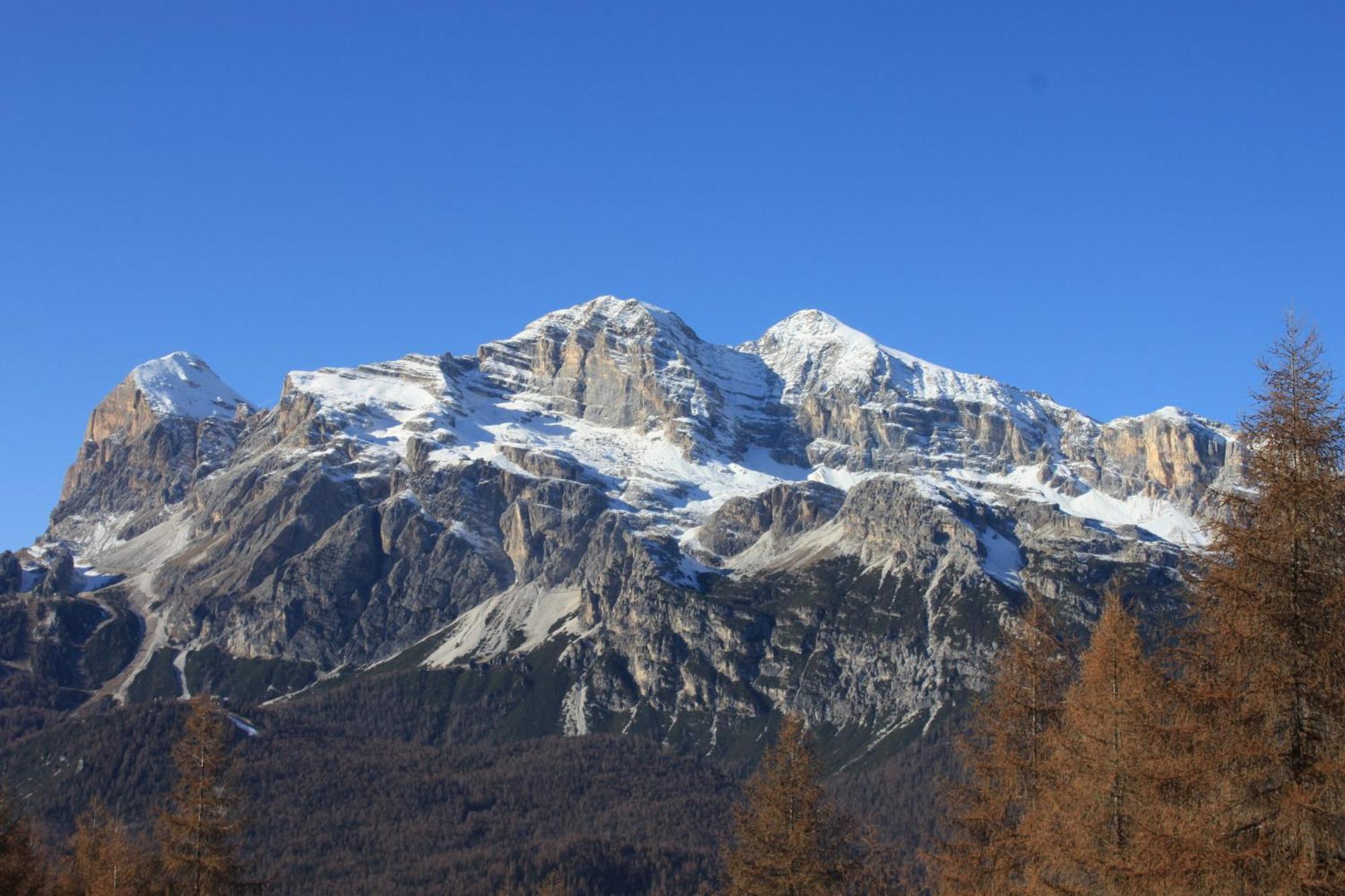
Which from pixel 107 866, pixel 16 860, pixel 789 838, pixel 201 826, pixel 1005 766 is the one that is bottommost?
pixel 107 866

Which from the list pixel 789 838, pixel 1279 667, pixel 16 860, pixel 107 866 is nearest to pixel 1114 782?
pixel 1279 667

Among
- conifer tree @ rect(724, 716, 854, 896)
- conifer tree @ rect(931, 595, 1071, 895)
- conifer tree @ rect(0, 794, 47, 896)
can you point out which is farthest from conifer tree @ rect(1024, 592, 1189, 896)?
conifer tree @ rect(0, 794, 47, 896)

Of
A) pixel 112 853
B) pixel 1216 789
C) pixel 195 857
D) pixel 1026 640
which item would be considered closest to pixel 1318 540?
pixel 1216 789

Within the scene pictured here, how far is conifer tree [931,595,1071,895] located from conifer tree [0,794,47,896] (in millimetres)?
38518

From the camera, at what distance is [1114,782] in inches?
1177

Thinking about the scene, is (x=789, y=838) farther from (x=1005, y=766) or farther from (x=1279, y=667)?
(x=1279, y=667)

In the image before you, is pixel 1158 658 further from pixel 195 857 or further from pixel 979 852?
pixel 195 857

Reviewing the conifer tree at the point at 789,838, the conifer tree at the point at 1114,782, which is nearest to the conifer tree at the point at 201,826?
the conifer tree at the point at 789,838

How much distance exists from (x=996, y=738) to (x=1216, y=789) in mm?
16432

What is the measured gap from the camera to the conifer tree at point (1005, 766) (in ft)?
130

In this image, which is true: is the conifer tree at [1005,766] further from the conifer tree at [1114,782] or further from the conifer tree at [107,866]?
the conifer tree at [107,866]

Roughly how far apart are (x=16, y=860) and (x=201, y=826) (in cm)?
1835

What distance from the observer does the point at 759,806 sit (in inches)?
1858

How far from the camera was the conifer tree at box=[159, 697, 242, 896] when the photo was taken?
158ft
